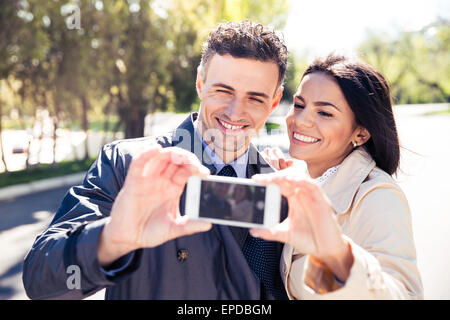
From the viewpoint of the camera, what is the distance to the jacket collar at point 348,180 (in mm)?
1871

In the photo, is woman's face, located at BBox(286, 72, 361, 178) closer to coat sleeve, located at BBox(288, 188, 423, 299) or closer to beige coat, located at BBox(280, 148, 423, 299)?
beige coat, located at BBox(280, 148, 423, 299)

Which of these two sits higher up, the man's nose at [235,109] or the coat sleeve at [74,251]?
the man's nose at [235,109]

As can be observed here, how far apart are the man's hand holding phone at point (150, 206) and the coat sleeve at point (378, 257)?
53cm

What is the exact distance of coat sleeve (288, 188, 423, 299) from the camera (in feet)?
4.24

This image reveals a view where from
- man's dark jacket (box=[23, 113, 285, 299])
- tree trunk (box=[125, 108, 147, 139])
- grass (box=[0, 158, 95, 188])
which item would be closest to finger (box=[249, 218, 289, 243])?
man's dark jacket (box=[23, 113, 285, 299])

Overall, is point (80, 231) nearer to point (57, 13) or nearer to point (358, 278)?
point (358, 278)

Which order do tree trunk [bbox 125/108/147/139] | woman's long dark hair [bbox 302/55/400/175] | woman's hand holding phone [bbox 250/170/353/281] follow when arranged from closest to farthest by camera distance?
Result: woman's hand holding phone [bbox 250/170/353/281] → woman's long dark hair [bbox 302/55/400/175] → tree trunk [bbox 125/108/147/139]

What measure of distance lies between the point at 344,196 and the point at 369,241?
0.33 metres

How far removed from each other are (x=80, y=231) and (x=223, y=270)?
665 millimetres

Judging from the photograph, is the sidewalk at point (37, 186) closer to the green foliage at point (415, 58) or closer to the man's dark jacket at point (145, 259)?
the man's dark jacket at point (145, 259)

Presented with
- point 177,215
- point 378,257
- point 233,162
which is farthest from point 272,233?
point 233,162

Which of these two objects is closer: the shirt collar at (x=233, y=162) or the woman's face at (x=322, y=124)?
the shirt collar at (x=233, y=162)

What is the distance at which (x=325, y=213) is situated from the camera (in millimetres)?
1251

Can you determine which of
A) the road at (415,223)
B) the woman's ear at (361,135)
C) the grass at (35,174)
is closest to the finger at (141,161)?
the woman's ear at (361,135)
